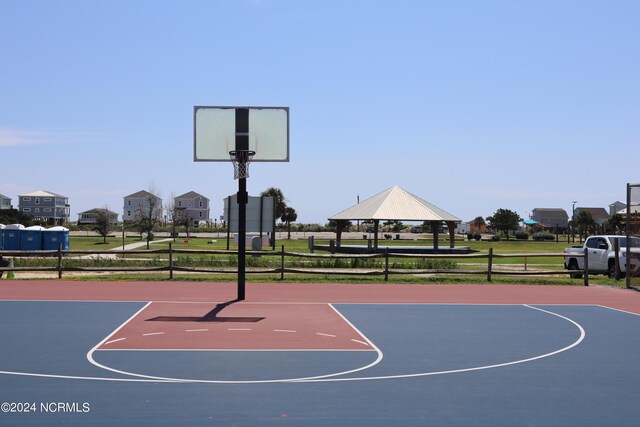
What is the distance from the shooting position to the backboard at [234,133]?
2275 centimetres

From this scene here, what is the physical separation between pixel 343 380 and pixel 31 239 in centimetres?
Result: 4299

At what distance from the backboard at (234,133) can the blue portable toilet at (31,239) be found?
30.5 metres

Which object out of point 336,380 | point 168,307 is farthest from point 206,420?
point 168,307

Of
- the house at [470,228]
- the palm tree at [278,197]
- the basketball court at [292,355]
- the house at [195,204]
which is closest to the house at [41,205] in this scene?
the house at [195,204]

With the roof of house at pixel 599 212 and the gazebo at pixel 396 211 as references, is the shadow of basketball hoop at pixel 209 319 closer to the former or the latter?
the gazebo at pixel 396 211

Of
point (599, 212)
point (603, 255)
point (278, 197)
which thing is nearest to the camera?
point (603, 255)

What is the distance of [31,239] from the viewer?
49469mm

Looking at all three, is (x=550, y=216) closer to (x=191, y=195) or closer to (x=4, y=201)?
(x=191, y=195)

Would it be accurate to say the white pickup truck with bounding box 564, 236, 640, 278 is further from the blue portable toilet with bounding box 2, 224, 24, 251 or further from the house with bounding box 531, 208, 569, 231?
the house with bounding box 531, 208, 569, 231

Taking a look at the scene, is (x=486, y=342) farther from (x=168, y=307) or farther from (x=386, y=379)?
(x=168, y=307)

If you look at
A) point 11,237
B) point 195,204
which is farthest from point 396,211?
point 195,204

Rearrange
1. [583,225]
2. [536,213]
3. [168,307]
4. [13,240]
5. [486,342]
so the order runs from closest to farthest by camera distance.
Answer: [486,342]
[168,307]
[13,240]
[583,225]
[536,213]

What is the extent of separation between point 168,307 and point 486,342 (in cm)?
882

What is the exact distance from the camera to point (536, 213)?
190m
